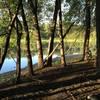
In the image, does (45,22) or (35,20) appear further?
(45,22)

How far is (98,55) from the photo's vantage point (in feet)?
45.7

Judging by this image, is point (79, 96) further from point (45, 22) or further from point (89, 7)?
point (45, 22)

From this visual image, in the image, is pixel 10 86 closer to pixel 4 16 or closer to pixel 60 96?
pixel 60 96

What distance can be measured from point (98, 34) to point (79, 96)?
380cm

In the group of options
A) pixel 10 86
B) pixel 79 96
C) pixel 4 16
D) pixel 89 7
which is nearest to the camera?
pixel 79 96

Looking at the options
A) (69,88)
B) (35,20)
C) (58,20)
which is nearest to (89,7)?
(58,20)

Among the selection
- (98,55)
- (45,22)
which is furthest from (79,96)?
(45,22)

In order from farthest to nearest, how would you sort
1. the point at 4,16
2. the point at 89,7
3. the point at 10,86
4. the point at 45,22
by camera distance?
1. the point at 45,22
2. the point at 89,7
3. the point at 4,16
4. the point at 10,86

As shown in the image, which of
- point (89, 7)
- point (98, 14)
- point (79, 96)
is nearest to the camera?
point (79, 96)

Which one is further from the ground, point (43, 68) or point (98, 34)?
point (98, 34)

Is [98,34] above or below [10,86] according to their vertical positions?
above

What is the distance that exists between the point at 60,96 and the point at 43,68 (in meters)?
14.5

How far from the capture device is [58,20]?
84.5 ft

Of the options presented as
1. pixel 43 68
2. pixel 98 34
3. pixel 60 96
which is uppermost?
pixel 98 34
